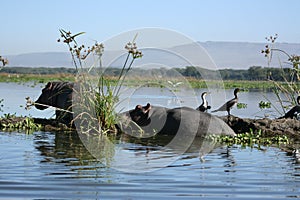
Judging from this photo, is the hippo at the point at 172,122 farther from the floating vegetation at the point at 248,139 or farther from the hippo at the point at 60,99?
the hippo at the point at 60,99

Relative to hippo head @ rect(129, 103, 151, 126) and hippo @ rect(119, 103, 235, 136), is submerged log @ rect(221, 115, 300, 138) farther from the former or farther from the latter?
hippo head @ rect(129, 103, 151, 126)

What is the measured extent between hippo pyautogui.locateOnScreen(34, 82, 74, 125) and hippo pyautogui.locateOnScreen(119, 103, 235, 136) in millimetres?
1363

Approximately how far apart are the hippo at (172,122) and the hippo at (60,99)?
1363mm

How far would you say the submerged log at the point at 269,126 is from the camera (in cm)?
1507

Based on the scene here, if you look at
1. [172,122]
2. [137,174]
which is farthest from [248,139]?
[137,174]

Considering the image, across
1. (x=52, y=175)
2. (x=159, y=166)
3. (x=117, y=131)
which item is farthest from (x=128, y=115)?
(x=52, y=175)

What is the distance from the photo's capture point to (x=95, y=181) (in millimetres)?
8102

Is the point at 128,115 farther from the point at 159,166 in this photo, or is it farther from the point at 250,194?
the point at 250,194

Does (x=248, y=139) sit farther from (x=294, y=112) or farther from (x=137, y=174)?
(x=137, y=174)

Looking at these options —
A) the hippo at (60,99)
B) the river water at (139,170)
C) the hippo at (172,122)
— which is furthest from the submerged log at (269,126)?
the hippo at (60,99)

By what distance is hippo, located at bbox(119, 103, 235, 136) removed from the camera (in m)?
14.3

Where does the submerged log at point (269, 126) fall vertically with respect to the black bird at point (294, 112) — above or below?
below

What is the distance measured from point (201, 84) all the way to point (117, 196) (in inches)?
1992

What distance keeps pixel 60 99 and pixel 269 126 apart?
209 inches
